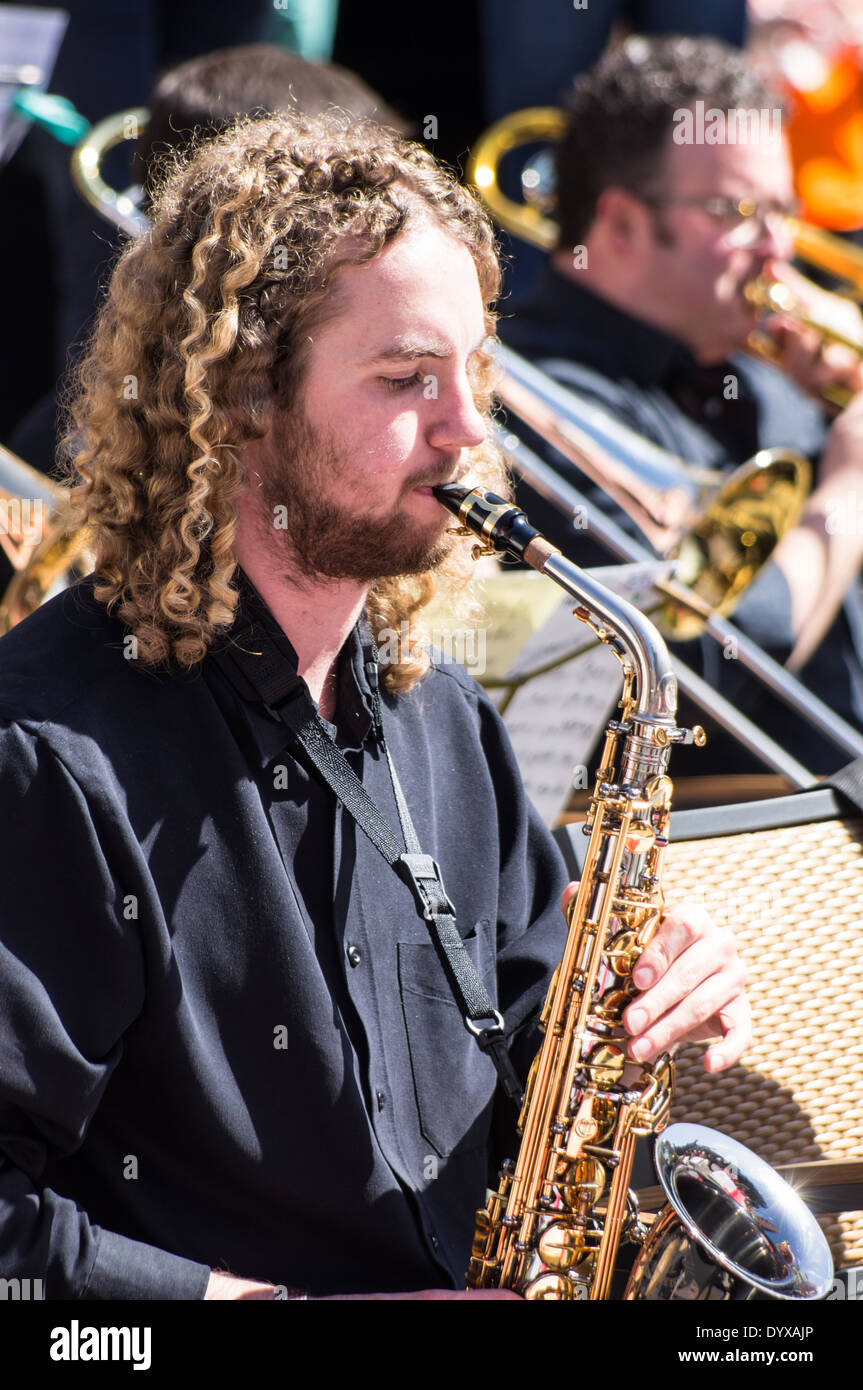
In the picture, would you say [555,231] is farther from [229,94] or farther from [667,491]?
[229,94]

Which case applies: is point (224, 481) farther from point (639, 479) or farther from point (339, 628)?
point (639, 479)

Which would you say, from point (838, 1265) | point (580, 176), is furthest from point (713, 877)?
point (580, 176)

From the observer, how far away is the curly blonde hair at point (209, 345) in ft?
5.97

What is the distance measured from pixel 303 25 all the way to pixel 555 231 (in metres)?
0.98

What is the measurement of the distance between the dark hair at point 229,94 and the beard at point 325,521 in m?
1.51

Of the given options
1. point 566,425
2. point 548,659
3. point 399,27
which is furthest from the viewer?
point 399,27

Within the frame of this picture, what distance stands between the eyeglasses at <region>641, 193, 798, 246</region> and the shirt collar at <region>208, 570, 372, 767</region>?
260cm

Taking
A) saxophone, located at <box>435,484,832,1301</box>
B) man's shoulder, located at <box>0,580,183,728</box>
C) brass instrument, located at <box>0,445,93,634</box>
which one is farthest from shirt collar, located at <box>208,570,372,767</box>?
brass instrument, located at <box>0,445,93,634</box>

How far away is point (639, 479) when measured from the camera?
3.44 metres

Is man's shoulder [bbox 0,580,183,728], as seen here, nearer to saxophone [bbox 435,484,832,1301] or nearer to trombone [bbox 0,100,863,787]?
saxophone [bbox 435,484,832,1301]

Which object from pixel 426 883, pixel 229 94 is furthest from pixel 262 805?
pixel 229 94

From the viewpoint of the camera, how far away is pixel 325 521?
6.08 ft

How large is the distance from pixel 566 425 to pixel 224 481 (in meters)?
1.71

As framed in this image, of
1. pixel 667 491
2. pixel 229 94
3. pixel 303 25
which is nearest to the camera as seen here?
pixel 229 94
